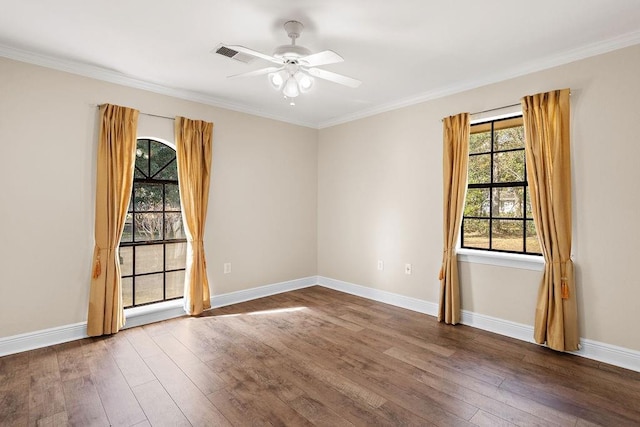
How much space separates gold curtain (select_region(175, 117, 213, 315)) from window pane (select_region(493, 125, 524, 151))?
3440 mm

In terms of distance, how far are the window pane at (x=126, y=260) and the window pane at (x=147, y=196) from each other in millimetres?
463

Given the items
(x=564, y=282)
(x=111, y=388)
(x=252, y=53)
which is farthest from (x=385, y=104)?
(x=111, y=388)

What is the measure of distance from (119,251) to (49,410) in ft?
5.82

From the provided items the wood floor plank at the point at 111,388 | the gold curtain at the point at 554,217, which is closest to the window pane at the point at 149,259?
the wood floor plank at the point at 111,388

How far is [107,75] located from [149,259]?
2038 millimetres

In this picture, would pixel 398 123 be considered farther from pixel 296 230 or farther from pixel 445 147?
pixel 296 230

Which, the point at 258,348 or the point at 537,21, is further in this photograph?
the point at 258,348

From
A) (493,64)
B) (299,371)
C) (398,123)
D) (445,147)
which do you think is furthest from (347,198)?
(299,371)

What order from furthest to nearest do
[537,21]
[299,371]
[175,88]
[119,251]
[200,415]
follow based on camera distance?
[175,88] → [119,251] → [299,371] → [537,21] → [200,415]

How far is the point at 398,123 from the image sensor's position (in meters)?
4.28

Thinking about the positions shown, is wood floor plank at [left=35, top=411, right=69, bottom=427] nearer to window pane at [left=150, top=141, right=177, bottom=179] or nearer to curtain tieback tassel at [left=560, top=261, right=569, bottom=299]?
window pane at [left=150, top=141, right=177, bottom=179]

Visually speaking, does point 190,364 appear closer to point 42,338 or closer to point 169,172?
point 42,338

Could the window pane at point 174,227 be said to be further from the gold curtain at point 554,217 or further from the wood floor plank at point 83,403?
the gold curtain at point 554,217

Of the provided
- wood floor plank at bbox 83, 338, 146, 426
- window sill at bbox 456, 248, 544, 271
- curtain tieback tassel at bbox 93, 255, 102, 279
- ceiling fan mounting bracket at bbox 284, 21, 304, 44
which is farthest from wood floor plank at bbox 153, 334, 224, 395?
window sill at bbox 456, 248, 544, 271
